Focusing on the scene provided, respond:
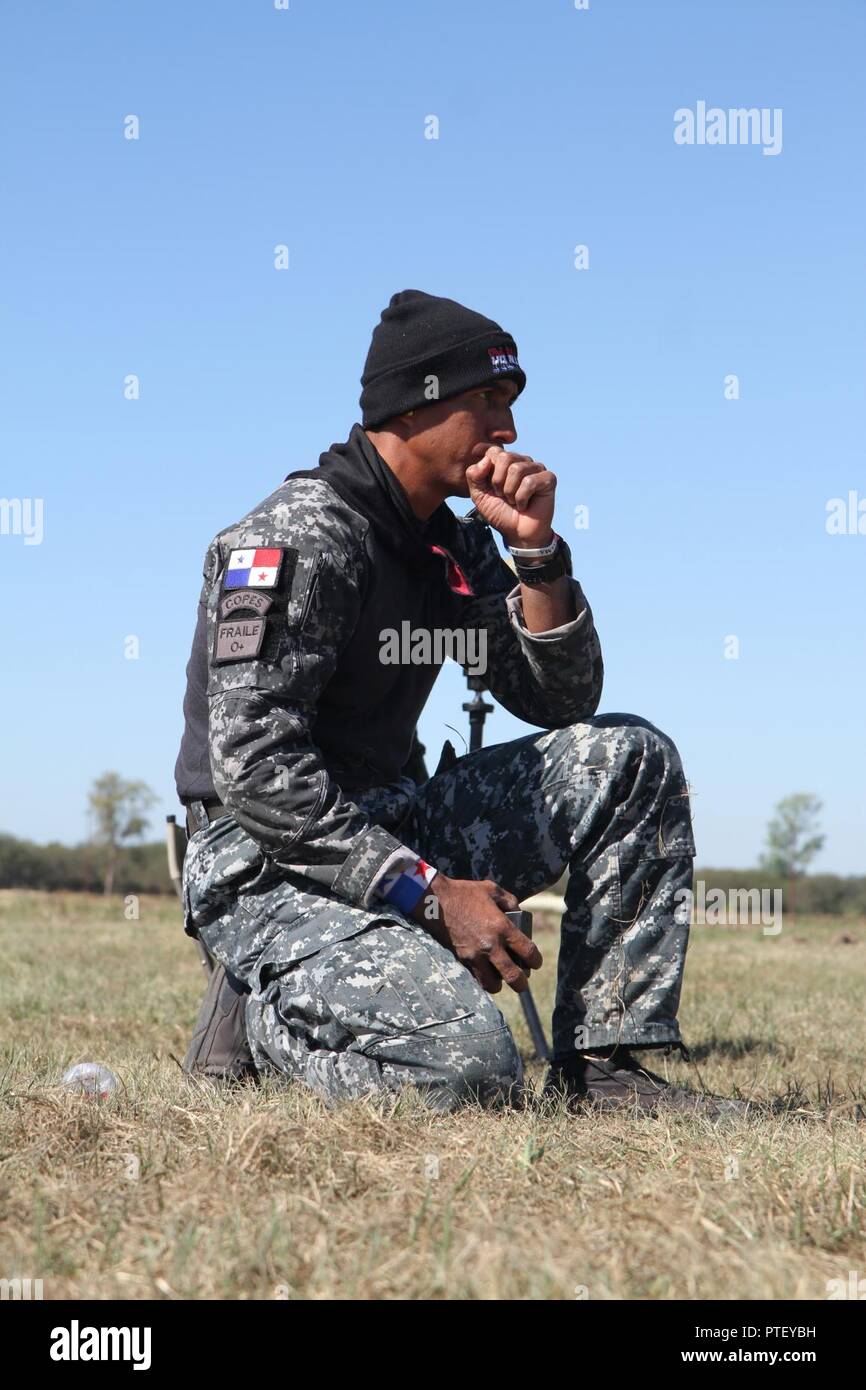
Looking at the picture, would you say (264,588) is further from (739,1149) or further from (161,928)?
(161,928)

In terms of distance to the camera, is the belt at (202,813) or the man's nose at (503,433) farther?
the man's nose at (503,433)

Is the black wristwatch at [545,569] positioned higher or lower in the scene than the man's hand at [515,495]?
lower

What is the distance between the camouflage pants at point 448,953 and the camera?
3.52 m

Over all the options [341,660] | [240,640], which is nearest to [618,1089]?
[341,660]

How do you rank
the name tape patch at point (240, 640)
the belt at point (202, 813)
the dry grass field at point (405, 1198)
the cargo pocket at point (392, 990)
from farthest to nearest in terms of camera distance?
the belt at point (202, 813) < the name tape patch at point (240, 640) < the cargo pocket at point (392, 990) < the dry grass field at point (405, 1198)

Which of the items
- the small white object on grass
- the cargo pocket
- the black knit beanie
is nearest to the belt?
the cargo pocket

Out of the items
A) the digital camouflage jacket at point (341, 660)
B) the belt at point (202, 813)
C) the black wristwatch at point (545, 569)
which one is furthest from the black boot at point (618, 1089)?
the black wristwatch at point (545, 569)

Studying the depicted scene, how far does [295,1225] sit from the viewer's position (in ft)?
8.04

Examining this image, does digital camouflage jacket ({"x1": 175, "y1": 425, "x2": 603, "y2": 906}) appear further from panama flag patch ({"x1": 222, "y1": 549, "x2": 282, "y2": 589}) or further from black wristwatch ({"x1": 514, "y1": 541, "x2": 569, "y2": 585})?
black wristwatch ({"x1": 514, "y1": 541, "x2": 569, "y2": 585})

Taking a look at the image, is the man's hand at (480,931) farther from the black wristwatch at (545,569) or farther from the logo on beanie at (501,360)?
the logo on beanie at (501,360)

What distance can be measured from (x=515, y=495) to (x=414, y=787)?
0.99 m

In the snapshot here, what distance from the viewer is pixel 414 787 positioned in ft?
14.5

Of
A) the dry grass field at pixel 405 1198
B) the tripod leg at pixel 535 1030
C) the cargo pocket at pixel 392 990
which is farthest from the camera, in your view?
the tripod leg at pixel 535 1030

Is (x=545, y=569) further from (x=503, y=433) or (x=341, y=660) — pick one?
(x=341, y=660)
